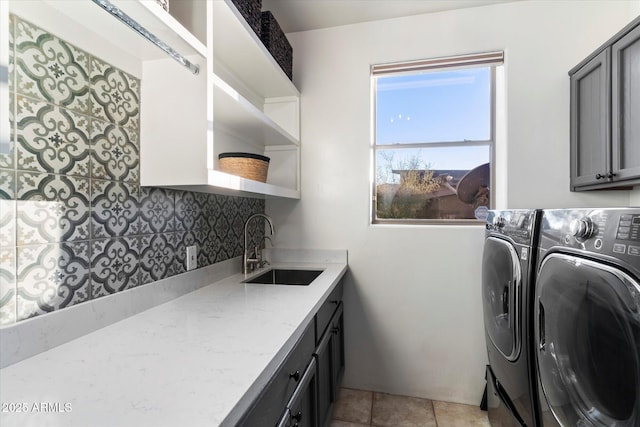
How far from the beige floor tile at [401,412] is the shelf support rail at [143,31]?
210 centimetres

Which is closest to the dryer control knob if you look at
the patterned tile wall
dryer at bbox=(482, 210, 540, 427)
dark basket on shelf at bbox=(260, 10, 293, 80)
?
dryer at bbox=(482, 210, 540, 427)

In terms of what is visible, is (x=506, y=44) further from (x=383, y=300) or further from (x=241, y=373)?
(x=241, y=373)

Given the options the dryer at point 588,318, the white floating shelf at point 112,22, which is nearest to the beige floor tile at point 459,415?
the dryer at point 588,318

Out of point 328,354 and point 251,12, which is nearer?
point 251,12

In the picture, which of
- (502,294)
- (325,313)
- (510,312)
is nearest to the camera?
(510,312)

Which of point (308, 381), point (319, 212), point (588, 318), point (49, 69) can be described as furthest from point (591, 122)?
point (49, 69)

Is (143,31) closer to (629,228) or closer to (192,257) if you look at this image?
(192,257)

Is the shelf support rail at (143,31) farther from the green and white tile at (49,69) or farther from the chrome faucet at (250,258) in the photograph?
the chrome faucet at (250,258)

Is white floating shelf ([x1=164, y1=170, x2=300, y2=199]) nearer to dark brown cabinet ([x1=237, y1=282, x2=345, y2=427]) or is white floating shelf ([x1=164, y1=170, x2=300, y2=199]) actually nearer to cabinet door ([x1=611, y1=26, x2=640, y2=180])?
dark brown cabinet ([x1=237, y1=282, x2=345, y2=427])

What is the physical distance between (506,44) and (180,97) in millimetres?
2012

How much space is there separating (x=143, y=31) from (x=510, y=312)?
5.69 ft

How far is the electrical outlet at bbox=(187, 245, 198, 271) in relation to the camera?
1.43 meters

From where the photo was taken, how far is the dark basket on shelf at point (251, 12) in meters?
1.37

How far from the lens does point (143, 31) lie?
2.98 ft
